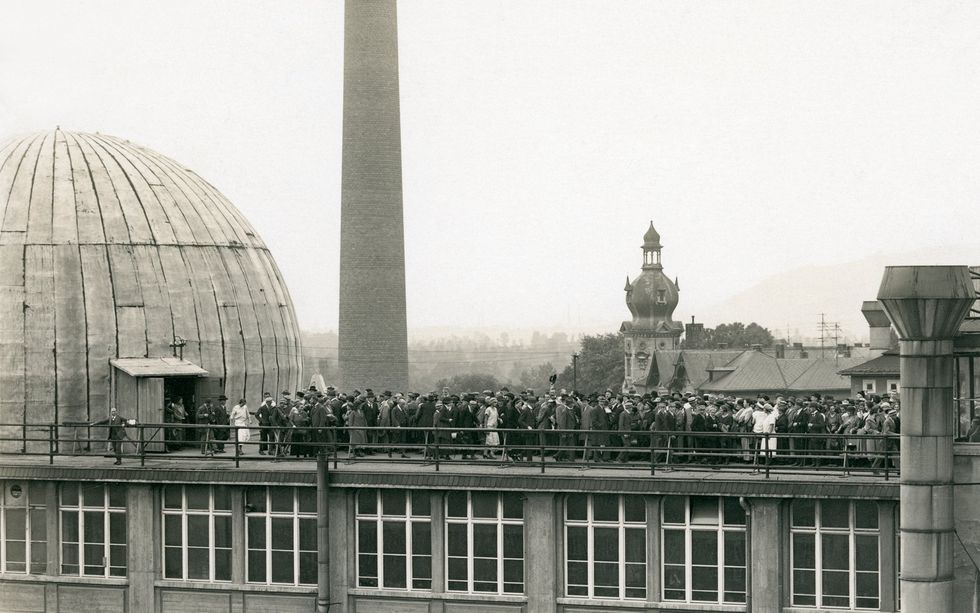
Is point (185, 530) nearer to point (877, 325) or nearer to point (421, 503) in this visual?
point (421, 503)

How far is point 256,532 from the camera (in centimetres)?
3447

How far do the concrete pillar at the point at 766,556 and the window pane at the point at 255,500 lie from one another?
1064 centimetres

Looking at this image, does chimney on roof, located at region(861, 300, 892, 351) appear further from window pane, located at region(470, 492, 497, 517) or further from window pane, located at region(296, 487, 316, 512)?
window pane, located at region(296, 487, 316, 512)

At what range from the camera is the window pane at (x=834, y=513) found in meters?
30.8

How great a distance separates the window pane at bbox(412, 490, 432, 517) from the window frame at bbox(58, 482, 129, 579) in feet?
22.4

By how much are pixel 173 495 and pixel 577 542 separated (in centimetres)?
922

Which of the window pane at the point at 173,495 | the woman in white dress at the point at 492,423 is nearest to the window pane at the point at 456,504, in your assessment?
the woman in white dress at the point at 492,423

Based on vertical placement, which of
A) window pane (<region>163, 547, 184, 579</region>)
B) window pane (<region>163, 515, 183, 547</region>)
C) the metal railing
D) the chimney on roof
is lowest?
window pane (<region>163, 547, 184, 579</region>)

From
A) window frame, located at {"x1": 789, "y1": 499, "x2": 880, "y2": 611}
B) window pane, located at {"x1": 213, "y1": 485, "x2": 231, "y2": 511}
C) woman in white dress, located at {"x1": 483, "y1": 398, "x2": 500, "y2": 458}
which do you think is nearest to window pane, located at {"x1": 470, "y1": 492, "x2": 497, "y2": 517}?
woman in white dress, located at {"x1": 483, "y1": 398, "x2": 500, "y2": 458}

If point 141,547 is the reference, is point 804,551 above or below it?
above

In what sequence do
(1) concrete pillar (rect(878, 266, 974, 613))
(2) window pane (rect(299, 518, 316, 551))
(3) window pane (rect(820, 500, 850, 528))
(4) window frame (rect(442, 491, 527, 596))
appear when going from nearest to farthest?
(1) concrete pillar (rect(878, 266, 974, 613)) < (3) window pane (rect(820, 500, 850, 528)) < (4) window frame (rect(442, 491, 527, 596)) < (2) window pane (rect(299, 518, 316, 551))

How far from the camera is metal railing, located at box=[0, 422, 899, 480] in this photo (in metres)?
31.8

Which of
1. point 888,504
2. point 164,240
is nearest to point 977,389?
point 888,504

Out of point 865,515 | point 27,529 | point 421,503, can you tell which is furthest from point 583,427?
point 27,529
